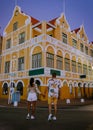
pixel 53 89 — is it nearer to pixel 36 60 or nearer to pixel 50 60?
pixel 50 60

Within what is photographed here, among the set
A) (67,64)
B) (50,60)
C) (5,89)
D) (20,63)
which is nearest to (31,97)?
(50,60)

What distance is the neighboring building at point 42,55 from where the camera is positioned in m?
22.2

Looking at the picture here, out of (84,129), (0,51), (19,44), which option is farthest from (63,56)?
(84,129)

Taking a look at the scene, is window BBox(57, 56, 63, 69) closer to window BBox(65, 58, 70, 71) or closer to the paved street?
window BBox(65, 58, 70, 71)

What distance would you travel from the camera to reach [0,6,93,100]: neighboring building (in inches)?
874

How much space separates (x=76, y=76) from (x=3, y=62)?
12402 mm

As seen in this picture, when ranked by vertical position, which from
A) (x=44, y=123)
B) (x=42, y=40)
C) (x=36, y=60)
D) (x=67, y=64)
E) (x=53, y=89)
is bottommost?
(x=44, y=123)

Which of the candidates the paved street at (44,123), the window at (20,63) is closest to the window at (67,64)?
the window at (20,63)

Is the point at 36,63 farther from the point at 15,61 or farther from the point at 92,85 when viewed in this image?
the point at 92,85

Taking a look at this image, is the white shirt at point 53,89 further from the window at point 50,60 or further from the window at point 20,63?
the window at point 20,63

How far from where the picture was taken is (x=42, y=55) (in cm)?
2173

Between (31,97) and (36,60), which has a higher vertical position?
(36,60)

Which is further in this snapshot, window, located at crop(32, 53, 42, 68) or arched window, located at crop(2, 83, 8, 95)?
arched window, located at crop(2, 83, 8, 95)

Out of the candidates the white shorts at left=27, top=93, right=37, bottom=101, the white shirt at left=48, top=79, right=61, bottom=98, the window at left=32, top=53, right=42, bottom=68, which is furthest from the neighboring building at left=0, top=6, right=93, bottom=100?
the white shirt at left=48, top=79, right=61, bottom=98
